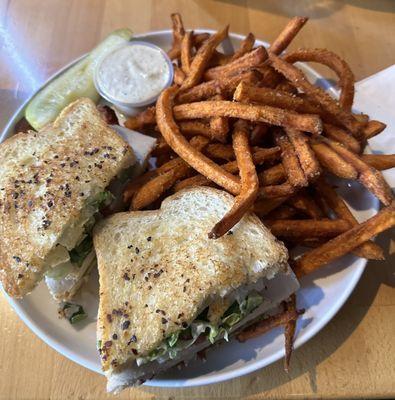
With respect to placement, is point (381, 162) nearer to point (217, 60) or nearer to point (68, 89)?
point (217, 60)

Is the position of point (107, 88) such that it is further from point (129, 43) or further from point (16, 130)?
point (16, 130)

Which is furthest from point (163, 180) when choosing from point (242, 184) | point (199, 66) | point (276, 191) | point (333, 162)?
point (333, 162)

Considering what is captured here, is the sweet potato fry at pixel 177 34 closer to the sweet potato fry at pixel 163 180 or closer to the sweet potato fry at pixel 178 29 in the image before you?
the sweet potato fry at pixel 178 29

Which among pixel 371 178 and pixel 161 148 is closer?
pixel 371 178

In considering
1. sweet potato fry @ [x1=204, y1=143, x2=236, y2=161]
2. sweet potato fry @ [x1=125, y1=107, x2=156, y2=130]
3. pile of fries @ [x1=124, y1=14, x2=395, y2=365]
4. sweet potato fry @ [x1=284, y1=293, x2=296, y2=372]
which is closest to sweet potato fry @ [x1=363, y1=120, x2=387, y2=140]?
pile of fries @ [x1=124, y1=14, x2=395, y2=365]

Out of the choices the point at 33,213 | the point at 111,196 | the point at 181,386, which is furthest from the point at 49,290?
the point at 181,386
